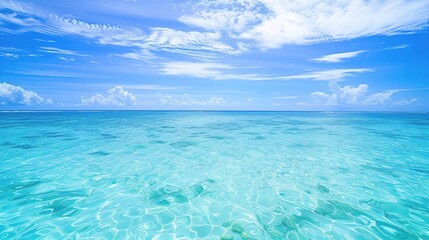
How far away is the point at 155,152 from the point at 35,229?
25.5 feet

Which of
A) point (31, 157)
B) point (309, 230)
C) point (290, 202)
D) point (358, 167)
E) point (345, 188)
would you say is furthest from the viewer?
point (31, 157)

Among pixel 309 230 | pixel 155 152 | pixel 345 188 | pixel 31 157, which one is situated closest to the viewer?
pixel 309 230

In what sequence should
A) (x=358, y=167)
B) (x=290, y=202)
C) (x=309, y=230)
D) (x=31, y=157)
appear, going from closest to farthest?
(x=309, y=230) < (x=290, y=202) < (x=358, y=167) < (x=31, y=157)

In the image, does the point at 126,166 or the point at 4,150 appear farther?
the point at 4,150

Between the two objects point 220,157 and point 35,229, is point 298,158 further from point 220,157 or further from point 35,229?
point 35,229

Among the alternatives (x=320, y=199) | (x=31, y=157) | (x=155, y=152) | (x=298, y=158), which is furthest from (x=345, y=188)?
(x=31, y=157)

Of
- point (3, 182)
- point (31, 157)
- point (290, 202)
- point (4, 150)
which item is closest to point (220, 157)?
point (290, 202)

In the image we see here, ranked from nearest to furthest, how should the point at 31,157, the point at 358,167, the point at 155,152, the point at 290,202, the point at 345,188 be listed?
the point at 290,202, the point at 345,188, the point at 358,167, the point at 31,157, the point at 155,152

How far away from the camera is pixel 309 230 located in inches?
189

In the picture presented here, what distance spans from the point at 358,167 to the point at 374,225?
17.6 feet

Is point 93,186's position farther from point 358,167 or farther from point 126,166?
point 358,167

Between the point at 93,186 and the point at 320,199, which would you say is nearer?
the point at 320,199

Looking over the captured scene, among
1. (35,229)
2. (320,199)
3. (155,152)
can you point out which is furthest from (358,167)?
(35,229)

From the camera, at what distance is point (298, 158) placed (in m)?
11.2
